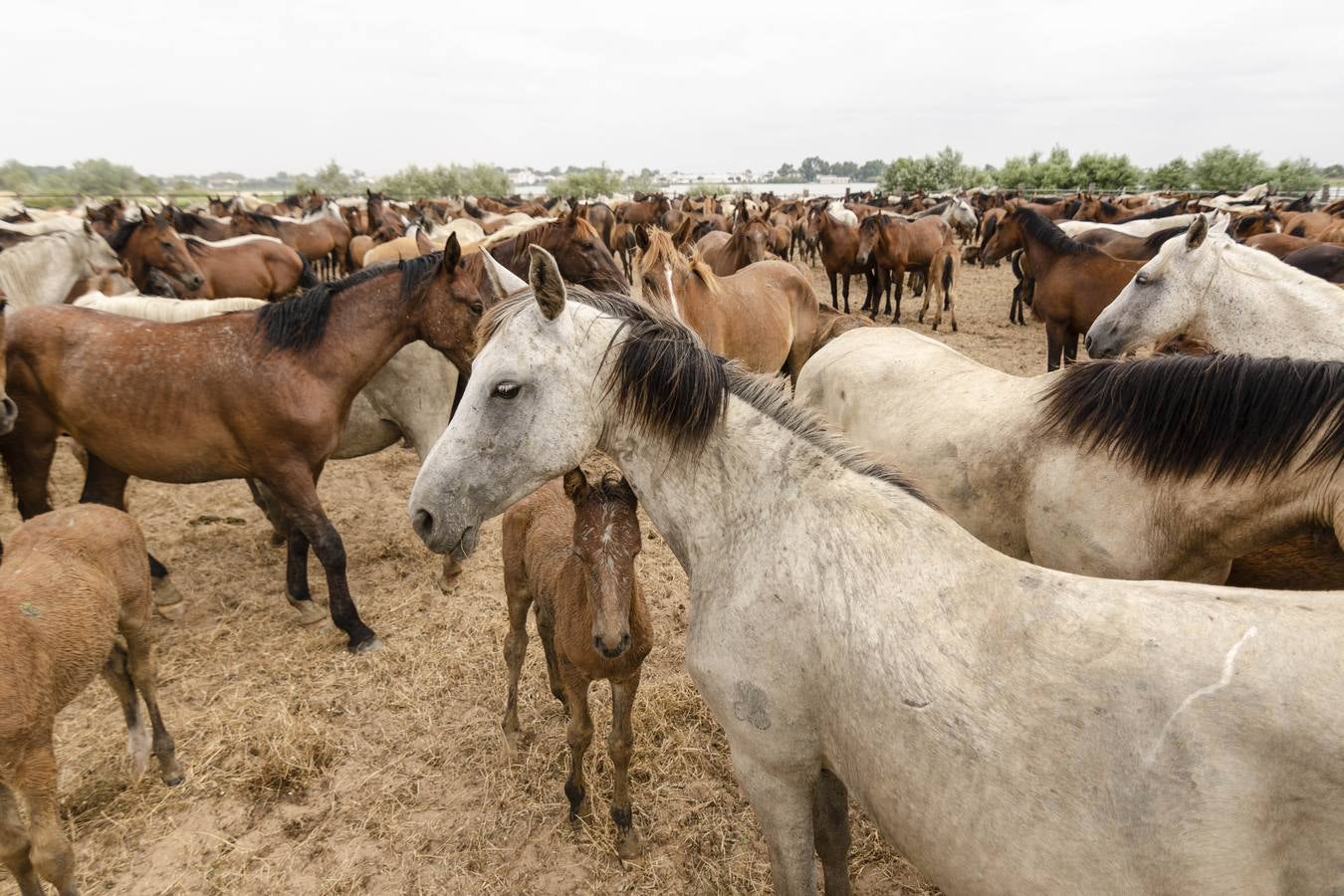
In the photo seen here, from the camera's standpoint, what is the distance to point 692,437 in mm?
1840

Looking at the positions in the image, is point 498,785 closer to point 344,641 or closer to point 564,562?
point 564,562

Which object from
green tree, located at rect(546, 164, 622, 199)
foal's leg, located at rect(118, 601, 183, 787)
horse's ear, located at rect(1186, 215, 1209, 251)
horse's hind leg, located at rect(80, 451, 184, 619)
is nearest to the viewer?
foal's leg, located at rect(118, 601, 183, 787)

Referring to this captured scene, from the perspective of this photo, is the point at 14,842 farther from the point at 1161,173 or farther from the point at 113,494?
the point at 1161,173

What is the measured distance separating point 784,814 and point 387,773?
2288mm

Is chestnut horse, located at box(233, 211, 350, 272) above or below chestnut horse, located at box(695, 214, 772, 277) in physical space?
above

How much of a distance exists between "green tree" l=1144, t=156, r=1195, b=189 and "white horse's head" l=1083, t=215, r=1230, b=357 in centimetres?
4069

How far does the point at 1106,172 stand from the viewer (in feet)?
116

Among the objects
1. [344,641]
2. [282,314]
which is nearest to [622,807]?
[344,641]

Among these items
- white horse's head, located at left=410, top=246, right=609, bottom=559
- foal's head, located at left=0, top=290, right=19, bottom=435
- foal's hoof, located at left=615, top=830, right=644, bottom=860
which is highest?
white horse's head, located at left=410, top=246, right=609, bottom=559

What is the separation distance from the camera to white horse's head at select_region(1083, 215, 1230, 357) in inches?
131

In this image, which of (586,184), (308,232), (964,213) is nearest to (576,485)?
(308,232)

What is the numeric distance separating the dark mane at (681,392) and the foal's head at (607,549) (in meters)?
0.46

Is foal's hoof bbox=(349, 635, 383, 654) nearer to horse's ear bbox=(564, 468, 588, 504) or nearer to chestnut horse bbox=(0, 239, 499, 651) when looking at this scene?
chestnut horse bbox=(0, 239, 499, 651)

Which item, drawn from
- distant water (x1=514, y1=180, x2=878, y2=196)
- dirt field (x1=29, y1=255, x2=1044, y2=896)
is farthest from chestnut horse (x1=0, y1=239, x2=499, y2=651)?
distant water (x1=514, y1=180, x2=878, y2=196)
